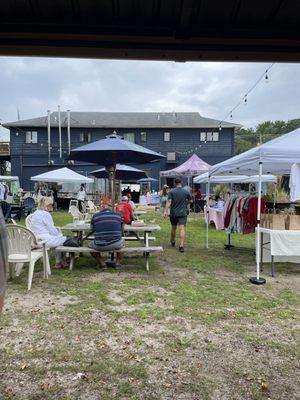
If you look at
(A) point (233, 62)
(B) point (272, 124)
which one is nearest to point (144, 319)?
(A) point (233, 62)

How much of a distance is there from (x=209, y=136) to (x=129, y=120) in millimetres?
7244

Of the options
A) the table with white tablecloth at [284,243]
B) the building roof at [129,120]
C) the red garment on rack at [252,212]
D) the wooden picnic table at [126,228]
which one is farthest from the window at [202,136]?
the table with white tablecloth at [284,243]

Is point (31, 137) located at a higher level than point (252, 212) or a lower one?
higher

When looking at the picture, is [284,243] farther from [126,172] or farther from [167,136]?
[167,136]

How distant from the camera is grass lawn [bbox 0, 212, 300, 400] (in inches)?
116

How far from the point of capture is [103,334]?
3.91 metres

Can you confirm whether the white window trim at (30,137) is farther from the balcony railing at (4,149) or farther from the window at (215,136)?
the window at (215,136)

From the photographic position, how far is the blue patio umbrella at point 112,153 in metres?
7.30

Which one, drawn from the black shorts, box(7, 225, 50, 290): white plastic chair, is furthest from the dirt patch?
the black shorts

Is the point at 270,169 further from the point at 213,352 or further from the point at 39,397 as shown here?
the point at 39,397

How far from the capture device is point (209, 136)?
32938 millimetres

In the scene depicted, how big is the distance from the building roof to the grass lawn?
26.9 m

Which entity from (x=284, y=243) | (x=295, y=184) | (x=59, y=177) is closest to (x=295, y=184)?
(x=295, y=184)

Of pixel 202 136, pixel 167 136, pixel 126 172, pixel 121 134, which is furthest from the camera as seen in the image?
pixel 202 136
